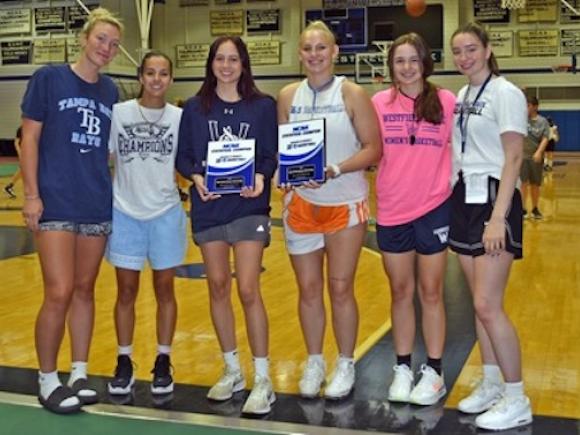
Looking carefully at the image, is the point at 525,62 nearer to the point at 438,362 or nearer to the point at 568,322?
the point at 568,322

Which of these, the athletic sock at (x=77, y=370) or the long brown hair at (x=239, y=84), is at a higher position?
the long brown hair at (x=239, y=84)

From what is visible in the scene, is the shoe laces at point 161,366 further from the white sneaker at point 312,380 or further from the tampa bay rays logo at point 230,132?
the tampa bay rays logo at point 230,132

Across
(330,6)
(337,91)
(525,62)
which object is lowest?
(337,91)

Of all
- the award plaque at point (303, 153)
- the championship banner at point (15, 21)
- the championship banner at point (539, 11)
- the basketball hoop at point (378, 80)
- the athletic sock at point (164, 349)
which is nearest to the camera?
the award plaque at point (303, 153)

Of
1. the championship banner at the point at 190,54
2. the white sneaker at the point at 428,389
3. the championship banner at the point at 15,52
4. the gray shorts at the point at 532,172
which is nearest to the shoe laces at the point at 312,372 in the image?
the white sneaker at the point at 428,389

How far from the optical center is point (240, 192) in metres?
3.38

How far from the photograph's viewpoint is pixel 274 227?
9.64 meters

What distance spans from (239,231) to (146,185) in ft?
1.63

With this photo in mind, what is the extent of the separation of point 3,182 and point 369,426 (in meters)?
14.5

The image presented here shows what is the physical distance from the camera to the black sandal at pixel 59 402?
3383mm

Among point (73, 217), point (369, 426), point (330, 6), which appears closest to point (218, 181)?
point (73, 217)

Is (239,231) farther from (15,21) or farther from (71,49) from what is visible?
(15,21)

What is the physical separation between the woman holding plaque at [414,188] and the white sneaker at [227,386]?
0.72 metres

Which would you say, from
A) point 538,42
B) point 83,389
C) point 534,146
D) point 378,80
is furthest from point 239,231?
point 538,42
